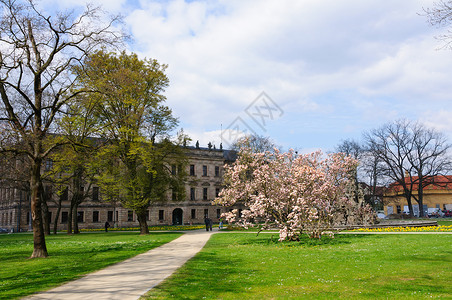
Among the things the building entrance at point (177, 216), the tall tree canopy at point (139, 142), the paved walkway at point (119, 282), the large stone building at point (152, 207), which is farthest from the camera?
the building entrance at point (177, 216)

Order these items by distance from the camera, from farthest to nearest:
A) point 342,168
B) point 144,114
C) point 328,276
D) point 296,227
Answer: point 144,114 → point 342,168 → point 296,227 → point 328,276

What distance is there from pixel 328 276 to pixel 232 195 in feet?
37.9

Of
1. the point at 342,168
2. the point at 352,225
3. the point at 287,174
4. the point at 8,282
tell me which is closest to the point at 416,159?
the point at 352,225

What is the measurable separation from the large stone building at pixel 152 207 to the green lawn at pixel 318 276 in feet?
111

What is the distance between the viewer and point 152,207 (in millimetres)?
57781

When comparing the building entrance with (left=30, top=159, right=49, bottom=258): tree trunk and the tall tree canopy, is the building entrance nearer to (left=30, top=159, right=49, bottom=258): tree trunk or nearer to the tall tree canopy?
the tall tree canopy

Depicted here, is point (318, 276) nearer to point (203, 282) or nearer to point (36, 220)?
point (203, 282)

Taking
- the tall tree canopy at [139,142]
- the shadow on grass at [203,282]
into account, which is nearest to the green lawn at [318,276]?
the shadow on grass at [203,282]

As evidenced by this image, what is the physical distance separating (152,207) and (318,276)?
170 ft

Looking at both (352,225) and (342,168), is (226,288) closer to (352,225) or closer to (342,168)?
(342,168)

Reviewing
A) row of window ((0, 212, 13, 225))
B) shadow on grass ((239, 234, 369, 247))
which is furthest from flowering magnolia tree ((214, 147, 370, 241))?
row of window ((0, 212, 13, 225))

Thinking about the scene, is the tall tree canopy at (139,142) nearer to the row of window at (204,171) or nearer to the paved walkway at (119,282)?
the paved walkway at (119,282)

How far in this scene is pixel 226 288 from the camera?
773 centimetres

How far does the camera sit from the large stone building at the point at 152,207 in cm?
4866
